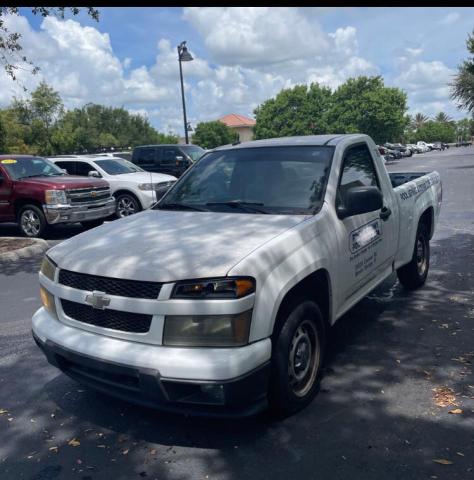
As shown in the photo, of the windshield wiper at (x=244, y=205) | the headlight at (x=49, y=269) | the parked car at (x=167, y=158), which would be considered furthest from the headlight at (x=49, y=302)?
the parked car at (x=167, y=158)

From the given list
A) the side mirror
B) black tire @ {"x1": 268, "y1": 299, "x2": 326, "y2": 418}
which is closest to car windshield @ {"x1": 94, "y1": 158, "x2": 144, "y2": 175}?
the side mirror

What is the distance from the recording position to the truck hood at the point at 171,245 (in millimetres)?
2947

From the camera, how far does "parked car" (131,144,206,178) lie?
56.8ft

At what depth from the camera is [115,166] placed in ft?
45.8

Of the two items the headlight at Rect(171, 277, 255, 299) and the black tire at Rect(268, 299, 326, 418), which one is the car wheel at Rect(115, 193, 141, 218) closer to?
the black tire at Rect(268, 299, 326, 418)

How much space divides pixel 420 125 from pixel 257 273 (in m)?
154

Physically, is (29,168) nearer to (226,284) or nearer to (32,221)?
Result: (32,221)

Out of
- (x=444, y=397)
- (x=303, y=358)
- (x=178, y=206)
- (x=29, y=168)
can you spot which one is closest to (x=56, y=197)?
(x=29, y=168)

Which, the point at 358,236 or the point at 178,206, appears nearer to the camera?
the point at 358,236

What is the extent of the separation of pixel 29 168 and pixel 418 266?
8.79 meters

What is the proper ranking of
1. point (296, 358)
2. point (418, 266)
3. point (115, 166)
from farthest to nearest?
point (115, 166) → point (418, 266) → point (296, 358)

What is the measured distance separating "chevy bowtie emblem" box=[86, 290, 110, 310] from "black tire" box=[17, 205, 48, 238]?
7.93m

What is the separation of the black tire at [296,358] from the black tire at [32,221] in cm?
828

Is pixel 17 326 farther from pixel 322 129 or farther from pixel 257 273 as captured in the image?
pixel 322 129
